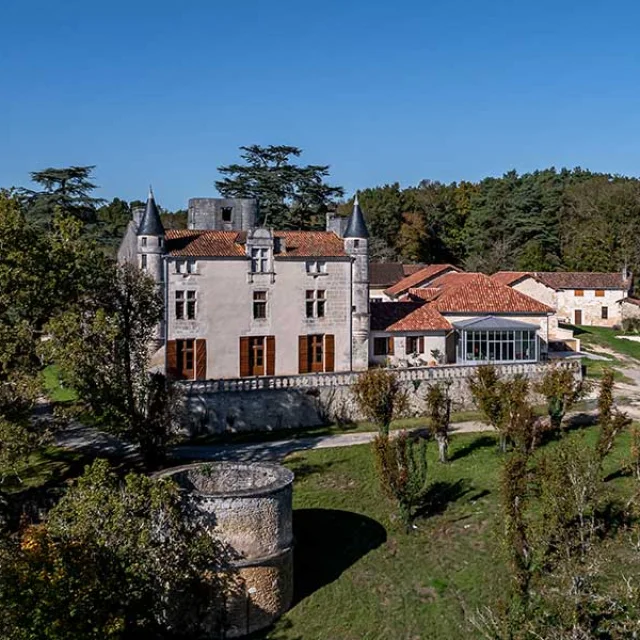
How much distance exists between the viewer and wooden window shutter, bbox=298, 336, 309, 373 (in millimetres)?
37031

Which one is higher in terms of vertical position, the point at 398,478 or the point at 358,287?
the point at 358,287

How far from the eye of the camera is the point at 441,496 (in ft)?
82.7

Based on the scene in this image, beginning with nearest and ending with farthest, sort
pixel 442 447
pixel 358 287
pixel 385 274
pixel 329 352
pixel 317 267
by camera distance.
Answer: pixel 442 447 < pixel 317 267 < pixel 329 352 < pixel 358 287 < pixel 385 274

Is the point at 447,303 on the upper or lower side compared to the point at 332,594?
upper

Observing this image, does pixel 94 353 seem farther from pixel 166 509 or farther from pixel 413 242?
pixel 413 242

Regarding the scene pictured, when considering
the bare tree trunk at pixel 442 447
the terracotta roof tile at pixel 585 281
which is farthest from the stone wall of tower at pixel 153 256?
the terracotta roof tile at pixel 585 281

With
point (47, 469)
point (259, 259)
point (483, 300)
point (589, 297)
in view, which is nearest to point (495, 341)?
point (483, 300)

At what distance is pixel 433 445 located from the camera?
98.1 feet

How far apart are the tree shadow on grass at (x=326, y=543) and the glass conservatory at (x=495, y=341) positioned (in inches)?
678

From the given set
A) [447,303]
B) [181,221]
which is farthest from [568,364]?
[181,221]

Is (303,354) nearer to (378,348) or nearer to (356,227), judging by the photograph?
(378,348)

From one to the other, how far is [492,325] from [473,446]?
35.6 feet

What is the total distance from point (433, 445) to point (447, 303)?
13352 mm

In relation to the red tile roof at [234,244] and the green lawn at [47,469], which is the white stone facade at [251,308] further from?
the green lawn at [47,469]
